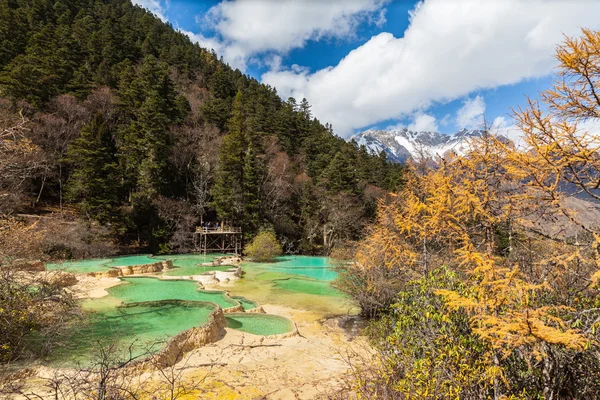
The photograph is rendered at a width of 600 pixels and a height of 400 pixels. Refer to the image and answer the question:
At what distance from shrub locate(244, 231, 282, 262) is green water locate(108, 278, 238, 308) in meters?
8.95

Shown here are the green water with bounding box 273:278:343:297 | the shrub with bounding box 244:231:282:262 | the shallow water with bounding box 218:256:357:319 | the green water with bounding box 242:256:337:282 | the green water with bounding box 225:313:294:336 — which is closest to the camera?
the green water with bounding box 225:313:294:336

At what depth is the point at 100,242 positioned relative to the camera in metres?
18.6

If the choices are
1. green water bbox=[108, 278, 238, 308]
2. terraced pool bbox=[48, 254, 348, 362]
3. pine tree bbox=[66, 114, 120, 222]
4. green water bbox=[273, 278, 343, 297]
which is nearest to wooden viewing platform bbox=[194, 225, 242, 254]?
terraced pool bbox=[48, 254, 348, 362]

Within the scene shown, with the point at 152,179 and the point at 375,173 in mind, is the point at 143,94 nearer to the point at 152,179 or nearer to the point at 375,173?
the point at 152,179

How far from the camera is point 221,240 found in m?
25.8

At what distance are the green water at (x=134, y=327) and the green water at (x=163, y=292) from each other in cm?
117

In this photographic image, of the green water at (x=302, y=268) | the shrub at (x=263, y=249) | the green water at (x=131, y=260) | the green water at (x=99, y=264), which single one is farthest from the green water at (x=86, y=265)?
the shrub at (x=263, y=249)

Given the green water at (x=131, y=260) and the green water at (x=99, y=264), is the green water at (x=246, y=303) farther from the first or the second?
the green water at (x=131, y=260)

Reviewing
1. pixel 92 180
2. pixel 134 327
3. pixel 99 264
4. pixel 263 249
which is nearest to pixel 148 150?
pixel 92 180

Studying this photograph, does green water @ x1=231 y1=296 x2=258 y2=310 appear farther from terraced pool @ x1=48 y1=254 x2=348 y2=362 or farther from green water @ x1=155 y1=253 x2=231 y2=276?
green water @ x1=155 y1=253 x2=231 y2=276

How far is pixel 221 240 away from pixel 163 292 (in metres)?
14.2

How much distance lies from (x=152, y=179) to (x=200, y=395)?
21614mm

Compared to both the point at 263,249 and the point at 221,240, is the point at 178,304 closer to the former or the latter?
the point at 263,249

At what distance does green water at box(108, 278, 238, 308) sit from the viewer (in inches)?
419
